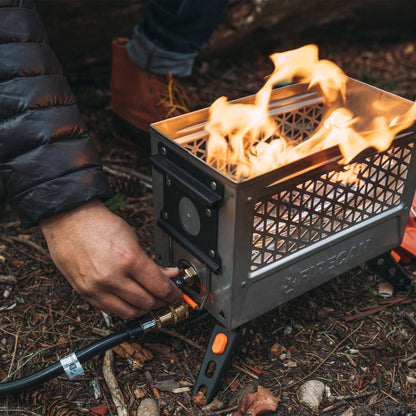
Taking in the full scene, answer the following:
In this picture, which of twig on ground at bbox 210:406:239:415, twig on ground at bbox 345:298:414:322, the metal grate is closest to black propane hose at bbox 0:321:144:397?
twig on ground at bbox 210:406:239:415

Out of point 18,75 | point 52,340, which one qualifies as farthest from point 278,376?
point 18,75

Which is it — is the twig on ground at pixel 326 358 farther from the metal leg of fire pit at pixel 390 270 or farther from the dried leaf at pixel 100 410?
the dried leaf at pixel 100 410

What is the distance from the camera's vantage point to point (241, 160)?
5.31 ft

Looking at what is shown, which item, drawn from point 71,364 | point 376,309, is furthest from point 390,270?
point 71,364

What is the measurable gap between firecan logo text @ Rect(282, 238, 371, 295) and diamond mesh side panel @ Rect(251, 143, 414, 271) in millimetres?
87

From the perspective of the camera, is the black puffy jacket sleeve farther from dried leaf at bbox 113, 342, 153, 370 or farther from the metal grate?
dried leaf at bbox 113, 342, 153, 370

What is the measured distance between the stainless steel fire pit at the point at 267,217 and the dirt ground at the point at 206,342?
255mm

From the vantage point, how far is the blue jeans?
2498 mm

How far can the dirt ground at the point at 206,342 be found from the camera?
153cm

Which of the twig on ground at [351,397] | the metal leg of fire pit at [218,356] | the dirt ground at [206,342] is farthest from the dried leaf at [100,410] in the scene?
the twig on ground at [351,397]

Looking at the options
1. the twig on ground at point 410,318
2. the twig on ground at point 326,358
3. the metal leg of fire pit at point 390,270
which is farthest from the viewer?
the metal leg of fire pit at point 390,270

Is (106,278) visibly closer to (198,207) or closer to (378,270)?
(198,207)

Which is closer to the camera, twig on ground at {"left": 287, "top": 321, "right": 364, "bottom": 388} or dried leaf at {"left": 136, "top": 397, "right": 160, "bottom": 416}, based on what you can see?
dried leaf at {"left": 136, "top": 397, "right": 160, "bottom": 416}

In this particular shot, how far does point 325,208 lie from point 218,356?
535mm
